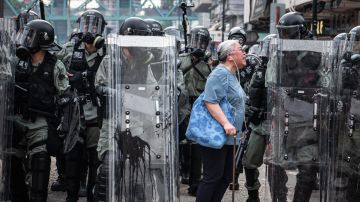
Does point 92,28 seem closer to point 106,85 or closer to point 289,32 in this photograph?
point 106,85

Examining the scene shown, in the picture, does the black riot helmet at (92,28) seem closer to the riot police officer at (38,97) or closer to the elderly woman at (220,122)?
the riot police officer at (38,97)

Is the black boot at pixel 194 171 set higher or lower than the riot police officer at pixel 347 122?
lower

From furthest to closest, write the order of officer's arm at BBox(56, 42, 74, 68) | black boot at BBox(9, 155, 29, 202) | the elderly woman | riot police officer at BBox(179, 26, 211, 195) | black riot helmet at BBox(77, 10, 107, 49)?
riot police officer at BBox(179, 26, 211, 195), officer's arm at BBox(56, 42, 74, 68), black riot helmet at BBox(77, 10, 107, 49), black boot at BBox(9, 155, 29, 202), the elderly woman

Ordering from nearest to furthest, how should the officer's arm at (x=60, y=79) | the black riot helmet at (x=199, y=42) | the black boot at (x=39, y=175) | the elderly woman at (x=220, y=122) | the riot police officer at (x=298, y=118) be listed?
the elderly woman at (x=220, y=122)
the riot police officer at (x=298, y=118)
the black boot at (x=39, y=175)
the officer's arm at (x=60, y=79)
the black riot helmet at (x=199, y=42)

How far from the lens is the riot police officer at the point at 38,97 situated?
6648 mm

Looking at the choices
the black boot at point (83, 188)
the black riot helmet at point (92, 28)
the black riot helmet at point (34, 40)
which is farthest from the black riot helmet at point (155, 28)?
the black boot at point (83, 188)

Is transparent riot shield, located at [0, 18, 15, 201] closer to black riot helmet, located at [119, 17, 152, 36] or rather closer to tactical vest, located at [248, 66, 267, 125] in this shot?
black riot helmet, located at [119, 17, 152, 36]

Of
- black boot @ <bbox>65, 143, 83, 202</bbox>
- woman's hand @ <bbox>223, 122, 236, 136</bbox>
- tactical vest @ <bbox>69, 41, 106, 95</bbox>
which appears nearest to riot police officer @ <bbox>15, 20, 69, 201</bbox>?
tactical vest @ <bbox>69, 41, 106, 95</bbox>

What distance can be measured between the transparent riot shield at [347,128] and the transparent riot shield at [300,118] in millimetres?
119

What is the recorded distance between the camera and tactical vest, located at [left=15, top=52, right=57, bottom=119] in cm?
667

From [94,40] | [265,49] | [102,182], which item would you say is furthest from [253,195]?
[94,40]

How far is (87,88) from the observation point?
7215 mm

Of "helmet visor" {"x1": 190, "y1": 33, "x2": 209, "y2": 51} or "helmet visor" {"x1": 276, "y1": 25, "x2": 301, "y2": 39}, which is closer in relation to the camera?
"helmet visor" {"x1": 276, "y1": 25, "x2": 301, "y2": 39}

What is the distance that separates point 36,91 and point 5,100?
45 centimetres
